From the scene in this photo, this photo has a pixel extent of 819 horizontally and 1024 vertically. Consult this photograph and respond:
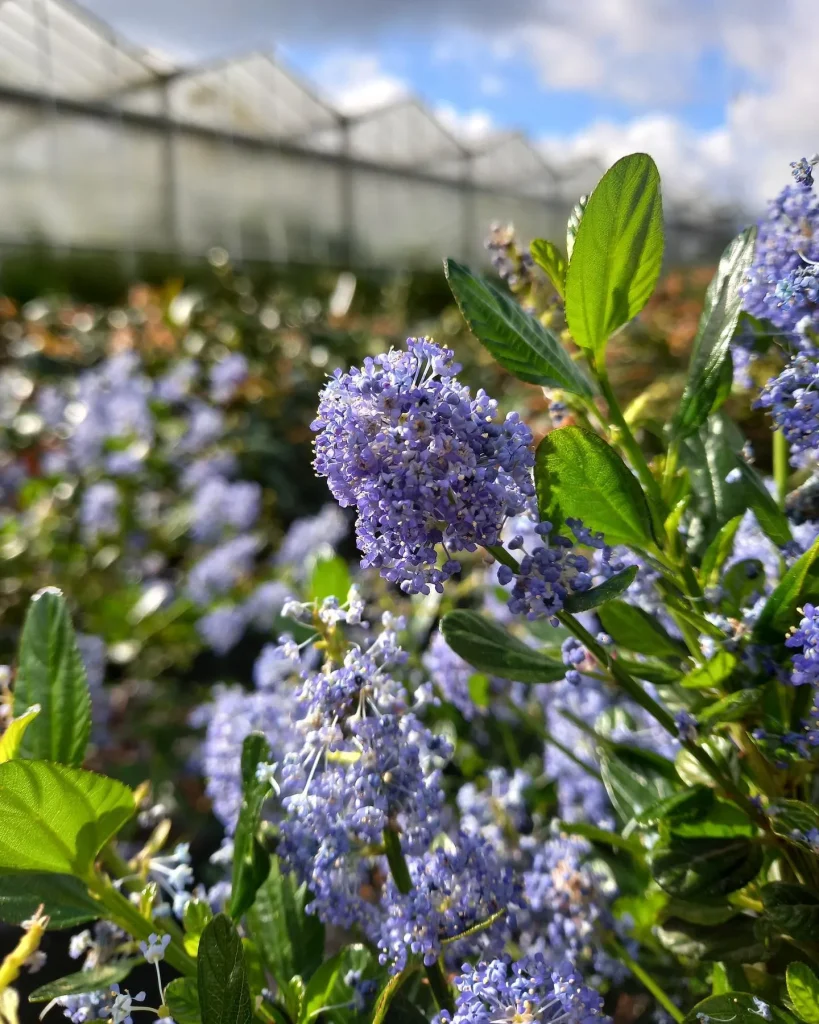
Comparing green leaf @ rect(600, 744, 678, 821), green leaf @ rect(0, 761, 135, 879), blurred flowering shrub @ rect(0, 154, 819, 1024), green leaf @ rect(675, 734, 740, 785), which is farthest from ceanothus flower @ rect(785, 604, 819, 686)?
green leaf @ rect(0, 761, 135, 879)

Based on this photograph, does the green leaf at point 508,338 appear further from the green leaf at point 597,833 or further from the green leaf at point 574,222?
the green leaf at point 597,833

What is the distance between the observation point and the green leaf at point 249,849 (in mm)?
521

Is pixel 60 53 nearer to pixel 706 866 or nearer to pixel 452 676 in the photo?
pixel 452 676

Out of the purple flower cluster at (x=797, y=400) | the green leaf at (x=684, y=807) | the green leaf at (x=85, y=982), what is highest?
the purple flower cluster at (x=797, y=400)

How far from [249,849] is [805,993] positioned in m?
0.28

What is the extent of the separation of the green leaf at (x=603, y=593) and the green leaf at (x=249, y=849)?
0.69 feet

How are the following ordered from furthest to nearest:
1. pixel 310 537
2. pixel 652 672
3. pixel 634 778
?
pixel 310 537 < pixel 634 778 < pixel 652 672

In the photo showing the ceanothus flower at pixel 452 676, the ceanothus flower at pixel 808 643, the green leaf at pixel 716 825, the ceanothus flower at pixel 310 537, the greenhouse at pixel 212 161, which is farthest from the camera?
the greenhouse at pixel 212 161

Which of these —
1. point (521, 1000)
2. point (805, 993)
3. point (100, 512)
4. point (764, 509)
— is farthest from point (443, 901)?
point (100, 512)

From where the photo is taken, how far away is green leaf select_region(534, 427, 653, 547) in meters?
0.43

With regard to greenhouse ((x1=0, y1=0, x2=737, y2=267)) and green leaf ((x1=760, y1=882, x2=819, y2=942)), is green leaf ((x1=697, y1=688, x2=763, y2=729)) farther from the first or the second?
Answer: greenhouse ((x1=0, y1=0, x2=737, y2=267))

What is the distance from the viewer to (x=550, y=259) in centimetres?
55

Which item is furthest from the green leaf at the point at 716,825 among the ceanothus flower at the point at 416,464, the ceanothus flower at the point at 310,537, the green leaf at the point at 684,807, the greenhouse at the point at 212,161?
the greenhouse at the point at 212,161

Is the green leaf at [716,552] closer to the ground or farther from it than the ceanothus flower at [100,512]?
farther from it
